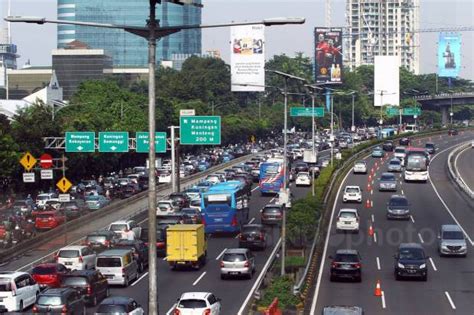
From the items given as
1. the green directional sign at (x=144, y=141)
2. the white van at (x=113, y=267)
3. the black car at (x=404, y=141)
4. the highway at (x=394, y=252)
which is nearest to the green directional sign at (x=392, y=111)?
the black car at (x=404, y=141)

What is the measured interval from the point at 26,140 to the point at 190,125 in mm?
11934

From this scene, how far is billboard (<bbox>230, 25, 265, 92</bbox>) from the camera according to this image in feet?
488

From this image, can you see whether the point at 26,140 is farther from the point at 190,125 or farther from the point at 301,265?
the point at 301,265

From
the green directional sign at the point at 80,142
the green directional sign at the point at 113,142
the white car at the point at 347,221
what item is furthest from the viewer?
the green directional sign at the point at 113,142

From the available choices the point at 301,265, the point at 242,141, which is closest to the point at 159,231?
the point at 301,265

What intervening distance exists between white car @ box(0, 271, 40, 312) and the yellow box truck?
976 centimetres

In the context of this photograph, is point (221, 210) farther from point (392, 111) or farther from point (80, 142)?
point (392, 111)

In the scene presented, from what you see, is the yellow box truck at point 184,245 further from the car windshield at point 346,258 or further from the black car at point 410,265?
the black car at point 410,265

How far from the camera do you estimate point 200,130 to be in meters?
73.7

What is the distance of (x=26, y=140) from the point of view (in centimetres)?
7250

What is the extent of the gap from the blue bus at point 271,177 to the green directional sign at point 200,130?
6.74m

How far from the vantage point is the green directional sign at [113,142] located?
73.2m

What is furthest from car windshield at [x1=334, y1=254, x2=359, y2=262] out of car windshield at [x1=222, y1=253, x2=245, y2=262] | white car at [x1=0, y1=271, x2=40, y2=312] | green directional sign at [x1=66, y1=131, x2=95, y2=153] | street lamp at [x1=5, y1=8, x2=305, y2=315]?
green directional sign at [x1=66, y1=131, x2=95, y2=153]

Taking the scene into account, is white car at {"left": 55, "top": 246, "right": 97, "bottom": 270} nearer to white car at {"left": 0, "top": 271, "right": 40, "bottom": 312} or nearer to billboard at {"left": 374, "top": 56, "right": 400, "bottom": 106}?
white car at {"left": 0, "top": 271, "right": 40, "bottom": 312}
